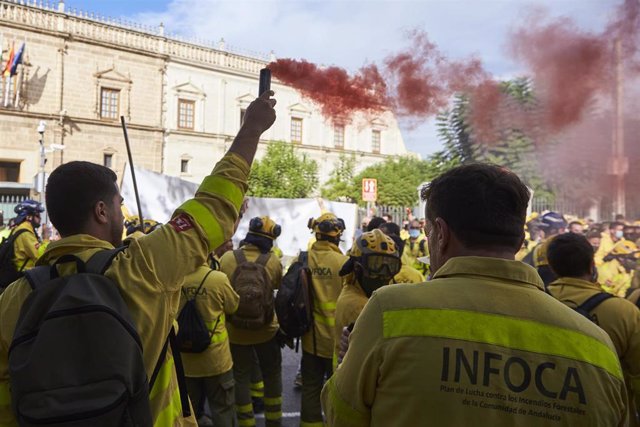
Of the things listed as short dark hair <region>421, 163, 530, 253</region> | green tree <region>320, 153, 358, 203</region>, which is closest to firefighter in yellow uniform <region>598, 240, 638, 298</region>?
short dark hair <region>421, 163, 530, 253</region>

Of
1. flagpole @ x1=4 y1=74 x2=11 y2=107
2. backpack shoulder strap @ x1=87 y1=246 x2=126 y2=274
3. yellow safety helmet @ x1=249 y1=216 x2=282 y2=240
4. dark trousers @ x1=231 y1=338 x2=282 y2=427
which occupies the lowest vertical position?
dark trousers @ x1=231 y1=338 x2=282 y2=427

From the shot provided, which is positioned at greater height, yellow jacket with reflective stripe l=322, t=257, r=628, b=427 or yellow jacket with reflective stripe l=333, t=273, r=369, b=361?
yellow jacket with reflective stripe l=322, t=257, r=628, b=427

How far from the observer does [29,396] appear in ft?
5.23

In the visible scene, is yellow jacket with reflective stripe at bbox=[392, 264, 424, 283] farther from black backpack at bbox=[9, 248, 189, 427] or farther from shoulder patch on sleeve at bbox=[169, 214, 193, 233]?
black backpack at bbox=[9, 248, 189, 427]

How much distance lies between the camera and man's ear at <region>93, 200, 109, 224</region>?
2109 millimetres

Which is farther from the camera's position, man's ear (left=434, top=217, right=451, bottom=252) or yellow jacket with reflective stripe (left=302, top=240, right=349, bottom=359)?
yellow jacket with reflective stripe (left=302, top=240, right=349, bottom=359)

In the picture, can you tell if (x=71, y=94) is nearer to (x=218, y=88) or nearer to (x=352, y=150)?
(x=218, y=88)

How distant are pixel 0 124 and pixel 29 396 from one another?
3121cm

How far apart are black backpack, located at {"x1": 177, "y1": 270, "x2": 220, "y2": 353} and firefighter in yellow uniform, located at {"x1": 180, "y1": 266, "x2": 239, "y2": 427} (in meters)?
0.08

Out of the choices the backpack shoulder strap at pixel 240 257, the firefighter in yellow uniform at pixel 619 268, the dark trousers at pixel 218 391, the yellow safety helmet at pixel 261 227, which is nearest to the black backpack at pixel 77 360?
the dark trousers at pixel 218 391

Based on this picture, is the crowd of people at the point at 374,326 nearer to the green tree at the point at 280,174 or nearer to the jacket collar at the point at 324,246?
the jacket collar at the point at 324,246

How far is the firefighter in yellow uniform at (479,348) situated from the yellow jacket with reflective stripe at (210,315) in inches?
113

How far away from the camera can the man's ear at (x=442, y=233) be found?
1711mm

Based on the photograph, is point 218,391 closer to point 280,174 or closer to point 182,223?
point 182,223
